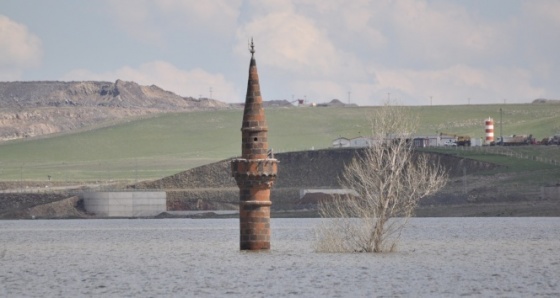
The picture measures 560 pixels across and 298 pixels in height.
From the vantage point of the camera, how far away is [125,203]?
15175 cm

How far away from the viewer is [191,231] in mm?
110750

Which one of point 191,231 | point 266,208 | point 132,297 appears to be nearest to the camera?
point 132,297

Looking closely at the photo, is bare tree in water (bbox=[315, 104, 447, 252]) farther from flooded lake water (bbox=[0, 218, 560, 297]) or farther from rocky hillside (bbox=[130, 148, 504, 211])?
rocky hillside (bbox=[130, 148, 504, 211])

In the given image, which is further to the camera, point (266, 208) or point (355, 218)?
point (355, 218)

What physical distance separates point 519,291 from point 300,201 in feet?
321

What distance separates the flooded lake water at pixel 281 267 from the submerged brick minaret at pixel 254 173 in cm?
145

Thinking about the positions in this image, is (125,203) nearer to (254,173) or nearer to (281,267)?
(281,267)

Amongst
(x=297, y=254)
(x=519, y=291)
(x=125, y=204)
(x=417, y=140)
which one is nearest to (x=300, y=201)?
(x=125, y=204)

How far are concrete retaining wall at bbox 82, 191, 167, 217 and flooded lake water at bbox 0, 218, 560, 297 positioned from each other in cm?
5082

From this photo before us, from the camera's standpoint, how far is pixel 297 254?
7194cm

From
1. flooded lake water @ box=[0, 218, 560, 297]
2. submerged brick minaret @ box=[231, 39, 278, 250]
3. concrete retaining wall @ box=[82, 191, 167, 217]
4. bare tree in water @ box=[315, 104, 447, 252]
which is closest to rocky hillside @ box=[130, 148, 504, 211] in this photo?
concrete retaining wall @ box=[82, 191, 167, 217]

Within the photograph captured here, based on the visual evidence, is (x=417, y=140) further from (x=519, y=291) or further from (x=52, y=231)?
(x=519, y=291)

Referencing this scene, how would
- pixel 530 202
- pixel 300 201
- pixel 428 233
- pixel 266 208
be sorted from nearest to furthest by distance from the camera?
pixel 266 208, pixel 428 233, pixel 530 202, pixel 300 201

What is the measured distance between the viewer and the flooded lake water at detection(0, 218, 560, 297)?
2120 inches
